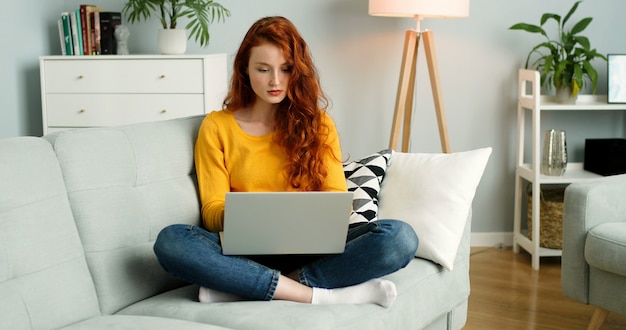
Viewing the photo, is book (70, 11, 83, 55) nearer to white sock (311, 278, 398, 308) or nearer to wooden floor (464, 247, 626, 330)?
wooden floor (464, 247, 626, 330)

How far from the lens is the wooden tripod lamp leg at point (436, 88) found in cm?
380


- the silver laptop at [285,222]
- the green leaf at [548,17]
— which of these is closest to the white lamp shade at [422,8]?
the green leaf at [548,17]

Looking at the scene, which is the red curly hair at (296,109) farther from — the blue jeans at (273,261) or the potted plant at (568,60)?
the potted plant at (568,60)

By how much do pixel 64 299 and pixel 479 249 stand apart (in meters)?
2.65

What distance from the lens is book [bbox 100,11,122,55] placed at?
4.05 metres

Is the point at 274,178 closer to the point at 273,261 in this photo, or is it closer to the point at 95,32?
the point at 273,261

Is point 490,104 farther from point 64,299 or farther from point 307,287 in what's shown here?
point 64,299

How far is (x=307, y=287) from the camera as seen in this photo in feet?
7.02

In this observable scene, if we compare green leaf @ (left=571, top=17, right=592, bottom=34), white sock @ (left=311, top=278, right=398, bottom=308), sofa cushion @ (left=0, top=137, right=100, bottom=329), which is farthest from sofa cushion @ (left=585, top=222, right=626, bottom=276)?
sofa cushion @ (left=0, top=137, right=100, bottom=329)

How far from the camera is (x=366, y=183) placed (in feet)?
8.24

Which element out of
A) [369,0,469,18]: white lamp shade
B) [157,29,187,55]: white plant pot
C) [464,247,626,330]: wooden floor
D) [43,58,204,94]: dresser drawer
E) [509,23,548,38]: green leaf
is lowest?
[464,247,626,330]: wooden floor

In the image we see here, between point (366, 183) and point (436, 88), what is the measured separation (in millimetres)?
1444

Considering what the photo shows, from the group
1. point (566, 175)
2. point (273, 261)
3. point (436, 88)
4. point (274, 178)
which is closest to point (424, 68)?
point (436, 88)

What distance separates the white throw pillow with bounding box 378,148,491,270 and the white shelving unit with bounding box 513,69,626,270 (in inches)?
54.8
